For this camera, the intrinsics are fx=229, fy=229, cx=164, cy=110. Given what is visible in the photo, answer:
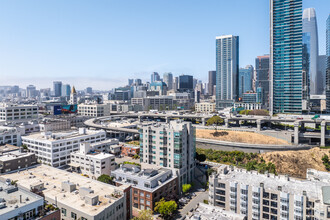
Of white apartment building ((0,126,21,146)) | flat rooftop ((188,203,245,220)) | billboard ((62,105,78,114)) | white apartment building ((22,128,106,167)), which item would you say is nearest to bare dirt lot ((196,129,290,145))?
white apartment building ((22,128,106,167))

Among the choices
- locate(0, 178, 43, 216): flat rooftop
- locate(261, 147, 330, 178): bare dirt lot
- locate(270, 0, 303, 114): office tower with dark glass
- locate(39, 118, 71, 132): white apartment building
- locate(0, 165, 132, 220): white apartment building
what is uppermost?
locate(270, 0, 303, 114): office tower with dark glass

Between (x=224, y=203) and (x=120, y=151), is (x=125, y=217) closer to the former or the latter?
(x=224, y=203)

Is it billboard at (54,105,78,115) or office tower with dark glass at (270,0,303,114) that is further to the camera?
office tower with dark glass at (270,0,303,114)

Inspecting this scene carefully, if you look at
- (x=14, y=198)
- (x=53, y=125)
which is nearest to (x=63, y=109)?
(x=53, y=125)

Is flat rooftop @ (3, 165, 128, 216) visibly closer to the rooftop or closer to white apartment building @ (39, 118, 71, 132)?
the rooftop

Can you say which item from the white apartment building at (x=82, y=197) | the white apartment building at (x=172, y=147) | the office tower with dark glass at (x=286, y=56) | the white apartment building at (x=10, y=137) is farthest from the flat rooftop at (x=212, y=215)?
the office tower with dark glass at (x=286, y=56)

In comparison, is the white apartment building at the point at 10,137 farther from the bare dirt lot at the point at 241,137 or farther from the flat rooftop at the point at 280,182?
the bare dirt lot at the point at 241,137

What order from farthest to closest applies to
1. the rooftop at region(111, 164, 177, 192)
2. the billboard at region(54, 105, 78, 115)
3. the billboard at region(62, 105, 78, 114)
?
1. the billboard at region(62, 105, 78, 114)
2. the billboard at region(54, 105, 78, 115)
3. the rooftop at region(111, 164, 177, 192)

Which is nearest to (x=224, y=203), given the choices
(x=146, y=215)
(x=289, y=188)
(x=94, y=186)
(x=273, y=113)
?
Answer: (x=289, y=188)
